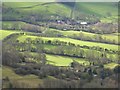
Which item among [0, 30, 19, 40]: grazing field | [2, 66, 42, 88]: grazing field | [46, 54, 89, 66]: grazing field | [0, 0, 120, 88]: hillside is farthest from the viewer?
[0, 30, 19, 40]: grazing field

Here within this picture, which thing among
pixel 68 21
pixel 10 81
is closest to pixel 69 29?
pixel 68 21

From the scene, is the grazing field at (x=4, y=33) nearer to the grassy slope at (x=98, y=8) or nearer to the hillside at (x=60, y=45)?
the hillside at (x=60, y=45)

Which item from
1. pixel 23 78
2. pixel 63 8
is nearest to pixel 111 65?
pixel 63 8

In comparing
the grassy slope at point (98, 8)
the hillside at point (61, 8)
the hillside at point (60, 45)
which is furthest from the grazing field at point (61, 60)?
the grassy slope at point (98, 8)

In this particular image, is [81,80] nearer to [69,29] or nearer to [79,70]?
[79,70]

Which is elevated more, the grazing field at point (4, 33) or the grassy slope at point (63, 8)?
the grassy slope at point (63, 8)

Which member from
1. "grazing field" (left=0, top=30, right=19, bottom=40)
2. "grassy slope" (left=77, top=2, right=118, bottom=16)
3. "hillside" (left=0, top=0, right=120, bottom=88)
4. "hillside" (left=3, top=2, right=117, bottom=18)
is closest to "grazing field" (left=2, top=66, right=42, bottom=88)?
"hillside" (left=0, top=0, right=120, bottom=88)

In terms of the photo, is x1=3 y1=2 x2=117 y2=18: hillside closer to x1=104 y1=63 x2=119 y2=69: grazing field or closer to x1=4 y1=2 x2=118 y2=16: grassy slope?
x1=4 y1=2 x2=118 y2=16: grassy slope

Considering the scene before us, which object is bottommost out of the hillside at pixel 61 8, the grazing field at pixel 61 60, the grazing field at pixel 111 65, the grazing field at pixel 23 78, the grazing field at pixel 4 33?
the grazing field at pixel 23 78

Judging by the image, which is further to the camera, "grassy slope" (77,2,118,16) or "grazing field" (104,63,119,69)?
"grassy slope" (77,2,118,16)

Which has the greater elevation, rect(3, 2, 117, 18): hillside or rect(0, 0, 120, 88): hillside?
rect(3, 2, 117, 18): hillside

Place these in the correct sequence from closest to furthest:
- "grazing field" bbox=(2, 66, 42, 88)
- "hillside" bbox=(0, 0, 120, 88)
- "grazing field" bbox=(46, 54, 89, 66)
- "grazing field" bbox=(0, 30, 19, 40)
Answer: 1. "grazing field" bbox=(2, 66, 42, 88)
2. "hillside" bbox=(0, 0, 120, 88)
3. "grazing field" bbox=(46, 54, 89, 66)
4. "grazing field" bbox=(0, 30, 19, 40)
